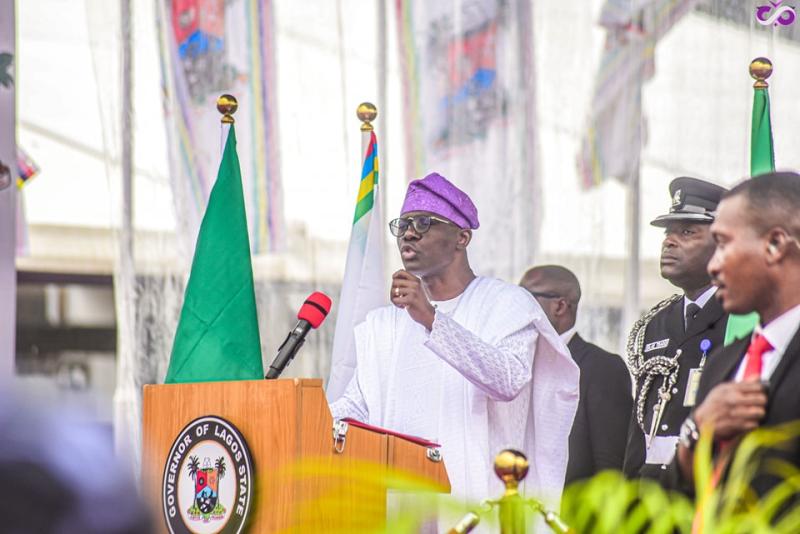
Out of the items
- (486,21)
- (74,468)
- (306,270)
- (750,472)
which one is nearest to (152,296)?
(306,270)

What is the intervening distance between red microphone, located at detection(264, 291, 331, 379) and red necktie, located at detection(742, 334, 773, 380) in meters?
1.38

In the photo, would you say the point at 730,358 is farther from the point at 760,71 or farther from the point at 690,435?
the point at 760,71

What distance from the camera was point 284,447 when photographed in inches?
128

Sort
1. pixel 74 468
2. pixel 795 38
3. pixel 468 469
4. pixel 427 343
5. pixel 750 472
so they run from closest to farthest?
1. pixel 74 468
2. pixel 750 472
3. pixel 427 343
4. pixel 468 469
5. pixel 795 38

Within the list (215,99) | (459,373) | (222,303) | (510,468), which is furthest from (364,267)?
(510,468)

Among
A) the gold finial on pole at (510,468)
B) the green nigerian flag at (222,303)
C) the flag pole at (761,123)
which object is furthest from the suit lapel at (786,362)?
the green nigerian flag at (222,303)

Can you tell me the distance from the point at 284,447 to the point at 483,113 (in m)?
3.76

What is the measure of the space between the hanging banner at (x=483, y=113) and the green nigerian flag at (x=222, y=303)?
2078mm

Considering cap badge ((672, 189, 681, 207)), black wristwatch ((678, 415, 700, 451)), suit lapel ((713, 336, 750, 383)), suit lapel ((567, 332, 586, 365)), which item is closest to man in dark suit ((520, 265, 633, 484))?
A: suit lapel ((567, 332, 586, 365))

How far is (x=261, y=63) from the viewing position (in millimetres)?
6758

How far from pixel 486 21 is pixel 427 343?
129 inches

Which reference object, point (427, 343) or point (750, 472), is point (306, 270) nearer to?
point (427, 343)

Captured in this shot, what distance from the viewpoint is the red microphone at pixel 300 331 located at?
347 centimetres

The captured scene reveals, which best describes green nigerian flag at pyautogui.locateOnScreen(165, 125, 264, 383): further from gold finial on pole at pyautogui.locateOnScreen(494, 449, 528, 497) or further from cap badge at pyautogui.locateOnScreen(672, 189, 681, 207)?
gold finial on pole at pyautogui.locateOnScreen(494, 449, 528, 497)
